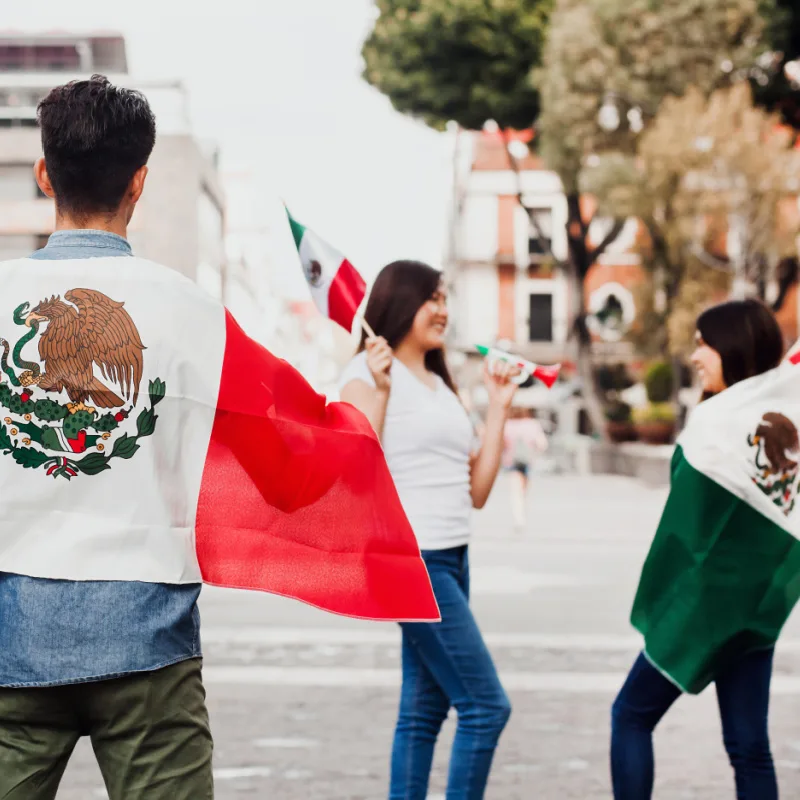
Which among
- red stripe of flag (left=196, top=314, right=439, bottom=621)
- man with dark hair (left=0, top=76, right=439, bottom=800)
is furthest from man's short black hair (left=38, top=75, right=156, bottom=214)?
red stripe of flag (left=196, top=314, right=439, bottom=621)

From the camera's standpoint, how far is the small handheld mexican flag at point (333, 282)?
167 inches

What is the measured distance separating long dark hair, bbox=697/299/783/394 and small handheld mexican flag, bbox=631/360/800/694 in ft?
0.40

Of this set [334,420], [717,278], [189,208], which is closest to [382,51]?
[717,278]

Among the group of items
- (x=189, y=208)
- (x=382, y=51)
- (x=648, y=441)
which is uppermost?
(x=382, y=51)

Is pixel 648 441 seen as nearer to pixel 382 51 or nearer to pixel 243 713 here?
pixel 382 51

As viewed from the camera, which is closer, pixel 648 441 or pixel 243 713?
pixel 243 713

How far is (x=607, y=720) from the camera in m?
6.38

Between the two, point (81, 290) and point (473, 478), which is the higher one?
point (81, 290)

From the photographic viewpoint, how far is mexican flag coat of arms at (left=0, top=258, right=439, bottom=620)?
8.05 ft

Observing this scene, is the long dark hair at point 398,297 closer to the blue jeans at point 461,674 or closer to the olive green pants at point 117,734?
the blue jeans at point 461,674

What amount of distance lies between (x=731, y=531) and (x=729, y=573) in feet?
0.36

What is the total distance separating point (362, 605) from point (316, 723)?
3.50 m

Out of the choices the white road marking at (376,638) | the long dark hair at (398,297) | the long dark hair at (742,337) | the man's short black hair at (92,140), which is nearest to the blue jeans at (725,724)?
the long dark hair at (742,337)

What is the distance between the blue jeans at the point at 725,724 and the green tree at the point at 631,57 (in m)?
23.5
